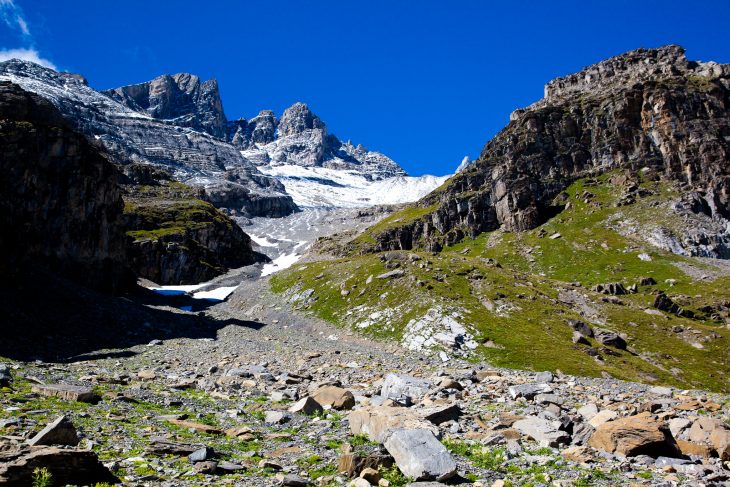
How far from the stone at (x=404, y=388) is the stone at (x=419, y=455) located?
9955mm

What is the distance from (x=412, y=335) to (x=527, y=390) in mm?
35376

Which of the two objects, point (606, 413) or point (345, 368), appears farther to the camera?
point (345, 368)

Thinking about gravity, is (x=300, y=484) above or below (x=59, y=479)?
below

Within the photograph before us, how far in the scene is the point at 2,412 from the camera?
1792cm

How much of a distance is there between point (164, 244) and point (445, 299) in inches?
5801

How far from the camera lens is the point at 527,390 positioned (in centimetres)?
2716

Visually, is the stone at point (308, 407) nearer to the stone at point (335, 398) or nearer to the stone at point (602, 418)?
the stone at point (335, 398)

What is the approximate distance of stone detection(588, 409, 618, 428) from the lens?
19797mm

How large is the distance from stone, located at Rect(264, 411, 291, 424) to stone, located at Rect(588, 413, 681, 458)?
46.3 feet

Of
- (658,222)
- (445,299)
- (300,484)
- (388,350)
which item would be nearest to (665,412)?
(300,484)

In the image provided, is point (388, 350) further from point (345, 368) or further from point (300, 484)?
point (300, 484)

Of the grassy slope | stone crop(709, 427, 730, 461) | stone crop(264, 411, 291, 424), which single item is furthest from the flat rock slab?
the grassy slope

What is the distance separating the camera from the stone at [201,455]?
14901 millimetres

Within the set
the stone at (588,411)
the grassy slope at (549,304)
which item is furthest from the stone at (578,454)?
the grassy slope at (549,304)
